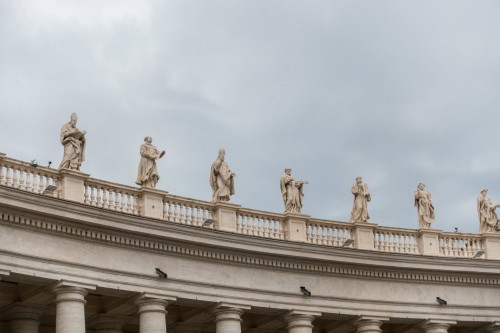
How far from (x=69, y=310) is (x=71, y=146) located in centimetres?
718

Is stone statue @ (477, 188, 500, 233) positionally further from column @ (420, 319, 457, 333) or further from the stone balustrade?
column @ (420, 319, 457, 333)

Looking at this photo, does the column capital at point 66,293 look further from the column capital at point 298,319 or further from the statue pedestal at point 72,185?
the column capital at point 298,319

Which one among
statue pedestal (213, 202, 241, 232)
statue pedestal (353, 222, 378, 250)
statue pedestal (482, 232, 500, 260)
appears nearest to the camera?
statue pedestal (213, 202, 241, 232)

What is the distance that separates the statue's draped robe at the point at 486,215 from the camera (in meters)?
63.3

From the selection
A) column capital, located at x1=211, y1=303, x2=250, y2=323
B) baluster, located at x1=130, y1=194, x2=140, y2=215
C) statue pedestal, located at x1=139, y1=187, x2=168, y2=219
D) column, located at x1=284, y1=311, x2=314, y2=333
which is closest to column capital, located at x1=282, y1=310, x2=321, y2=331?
column, located at x1=284, y1=311, x2=314, y2=333

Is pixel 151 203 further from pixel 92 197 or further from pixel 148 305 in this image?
pixel 148 305

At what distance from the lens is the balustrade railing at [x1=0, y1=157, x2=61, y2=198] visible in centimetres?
4722

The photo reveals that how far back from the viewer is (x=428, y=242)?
6081 cm

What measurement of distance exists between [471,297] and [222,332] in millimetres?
14778

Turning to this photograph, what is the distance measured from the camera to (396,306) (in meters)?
57.9

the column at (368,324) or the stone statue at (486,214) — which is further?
the stone statue at (486,214)

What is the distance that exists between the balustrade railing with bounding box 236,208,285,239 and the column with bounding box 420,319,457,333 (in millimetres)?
8752

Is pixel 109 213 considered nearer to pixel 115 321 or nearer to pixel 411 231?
pixel 115 321

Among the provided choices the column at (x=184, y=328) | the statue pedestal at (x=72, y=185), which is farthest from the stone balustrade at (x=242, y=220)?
the column at (x=184, y=328)
